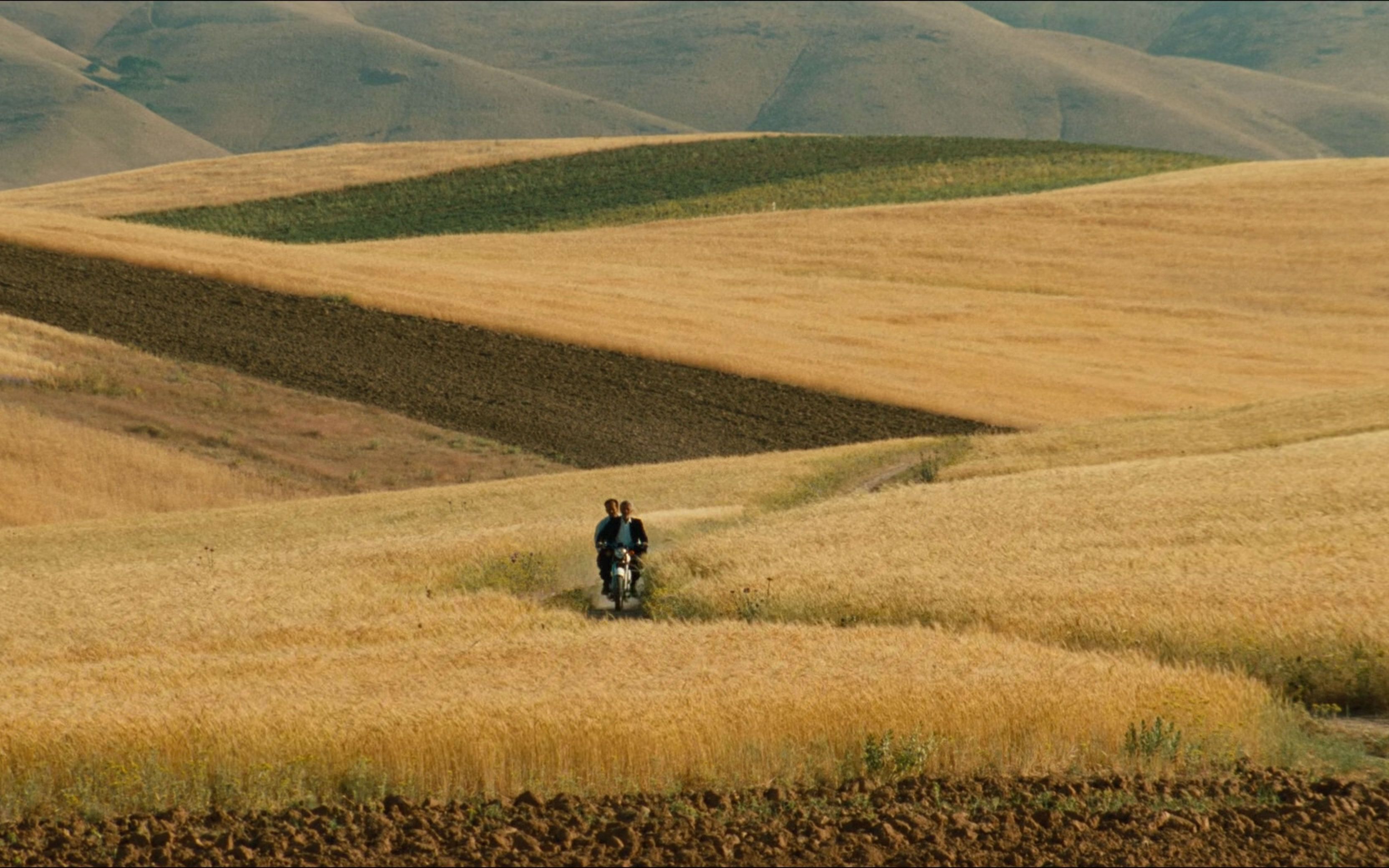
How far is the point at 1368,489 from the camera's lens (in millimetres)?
22109

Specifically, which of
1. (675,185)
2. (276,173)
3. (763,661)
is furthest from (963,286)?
(276,173)

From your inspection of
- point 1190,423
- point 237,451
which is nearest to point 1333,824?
point 1190,423

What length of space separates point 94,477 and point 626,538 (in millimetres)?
17211

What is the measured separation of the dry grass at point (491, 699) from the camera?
10625 mm

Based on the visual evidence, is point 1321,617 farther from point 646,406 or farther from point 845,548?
point 646,406

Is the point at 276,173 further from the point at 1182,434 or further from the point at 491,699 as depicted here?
the point at 491,699

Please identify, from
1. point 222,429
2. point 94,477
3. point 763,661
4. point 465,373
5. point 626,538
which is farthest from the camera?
point 465,373

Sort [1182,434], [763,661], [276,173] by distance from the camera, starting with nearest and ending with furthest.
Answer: [763,661] < [1182,434] < [276,173]

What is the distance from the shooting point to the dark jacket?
20.2m

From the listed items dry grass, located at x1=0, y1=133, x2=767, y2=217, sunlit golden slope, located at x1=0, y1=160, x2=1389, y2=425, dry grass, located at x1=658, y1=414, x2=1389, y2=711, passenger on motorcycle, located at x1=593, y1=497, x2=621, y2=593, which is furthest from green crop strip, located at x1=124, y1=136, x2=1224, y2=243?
passenger on motorcycle, located at x1=593, y1=497, x2=621, y2=593

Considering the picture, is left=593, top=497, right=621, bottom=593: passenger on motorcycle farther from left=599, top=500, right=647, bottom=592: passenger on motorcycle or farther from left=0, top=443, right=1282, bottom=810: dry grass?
left=0, top=443, right=1282, bottom=810: dry grass

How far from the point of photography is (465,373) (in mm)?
43312

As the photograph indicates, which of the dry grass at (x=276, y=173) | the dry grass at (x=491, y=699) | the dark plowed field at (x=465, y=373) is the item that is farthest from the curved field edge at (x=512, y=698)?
the dry grass at (x=276, y=173)

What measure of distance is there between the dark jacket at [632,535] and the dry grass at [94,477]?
15291 mm
